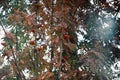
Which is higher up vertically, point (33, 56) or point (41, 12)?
point (41, 12)

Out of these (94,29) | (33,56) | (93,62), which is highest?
(94,29)

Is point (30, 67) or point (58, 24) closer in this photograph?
point (58, 24)

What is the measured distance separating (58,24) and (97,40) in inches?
68.8

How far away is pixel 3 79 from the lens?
136 inches

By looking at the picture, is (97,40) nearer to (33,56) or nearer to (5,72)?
(33,56)

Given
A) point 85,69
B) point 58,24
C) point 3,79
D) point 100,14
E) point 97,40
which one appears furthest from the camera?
point 100,14

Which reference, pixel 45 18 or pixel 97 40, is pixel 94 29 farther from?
pixel 45 18

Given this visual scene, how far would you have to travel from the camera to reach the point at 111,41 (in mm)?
5391

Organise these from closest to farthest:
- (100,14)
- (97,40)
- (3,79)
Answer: (3,79)
(97,40)
(100,14)

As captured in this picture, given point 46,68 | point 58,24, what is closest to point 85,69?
point 46,68

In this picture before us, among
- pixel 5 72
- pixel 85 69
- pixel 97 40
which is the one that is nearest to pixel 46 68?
pixel 5 72

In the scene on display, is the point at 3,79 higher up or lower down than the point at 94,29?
lower down

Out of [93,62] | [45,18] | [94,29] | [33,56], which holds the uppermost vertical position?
[94,29]

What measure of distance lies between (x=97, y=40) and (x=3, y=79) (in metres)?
2.05
